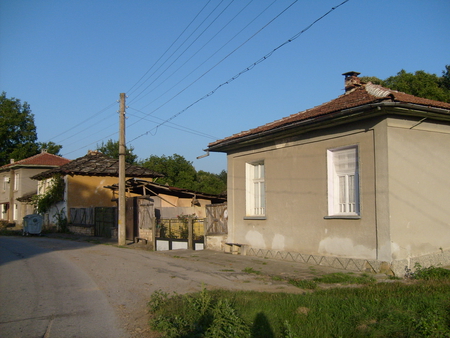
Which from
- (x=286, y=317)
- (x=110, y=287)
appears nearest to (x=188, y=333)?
(x=286, y=317)

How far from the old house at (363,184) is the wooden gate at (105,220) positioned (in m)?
14.0

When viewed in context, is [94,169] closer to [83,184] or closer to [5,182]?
[83,184]

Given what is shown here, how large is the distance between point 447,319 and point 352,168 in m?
5.73

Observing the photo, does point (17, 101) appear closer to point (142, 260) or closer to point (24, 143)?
point (24, 143)

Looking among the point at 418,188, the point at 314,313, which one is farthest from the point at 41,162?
the point at 314,313

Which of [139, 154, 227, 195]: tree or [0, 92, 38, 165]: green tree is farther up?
[0, 92, 38, 165]: green tree

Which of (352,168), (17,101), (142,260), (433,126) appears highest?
(17,101)

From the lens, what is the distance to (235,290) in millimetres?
8523

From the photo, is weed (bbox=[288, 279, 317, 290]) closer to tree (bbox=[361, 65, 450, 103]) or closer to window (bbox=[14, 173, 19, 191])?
tree (bbox=[361, 65, 450, 103])

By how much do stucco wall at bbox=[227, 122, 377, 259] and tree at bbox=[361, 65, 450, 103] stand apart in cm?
1411

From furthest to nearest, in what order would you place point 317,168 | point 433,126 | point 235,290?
point 317,168
point 433,126
point 235,290

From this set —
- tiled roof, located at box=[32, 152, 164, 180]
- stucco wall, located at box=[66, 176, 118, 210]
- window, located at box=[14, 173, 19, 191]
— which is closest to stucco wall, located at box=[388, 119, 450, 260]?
tiled roof, located at box=[32, 152, 164, 180]

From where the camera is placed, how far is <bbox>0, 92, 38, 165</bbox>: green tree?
57.5m

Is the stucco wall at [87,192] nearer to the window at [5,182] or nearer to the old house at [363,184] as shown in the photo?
the window at [5,182]
